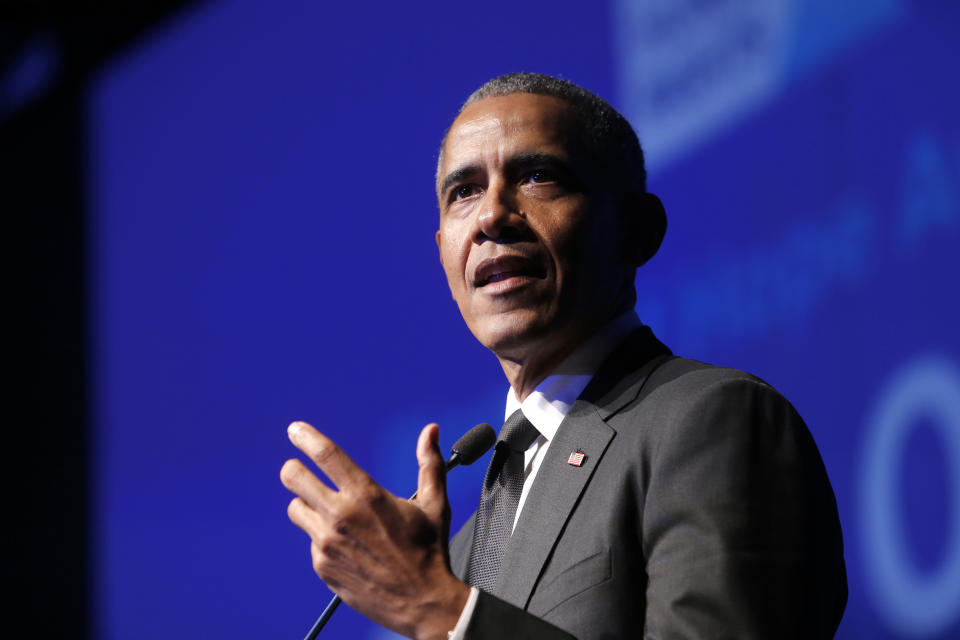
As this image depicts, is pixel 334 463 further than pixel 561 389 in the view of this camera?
No

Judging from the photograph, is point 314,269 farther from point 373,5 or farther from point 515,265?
point 515,265

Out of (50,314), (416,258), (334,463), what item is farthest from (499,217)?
(50,314)

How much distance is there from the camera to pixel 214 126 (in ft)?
12.2

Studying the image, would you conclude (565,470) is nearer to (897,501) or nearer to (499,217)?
(499,217)

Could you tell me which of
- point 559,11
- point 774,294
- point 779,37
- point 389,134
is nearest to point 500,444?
point 774,294

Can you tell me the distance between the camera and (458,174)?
1.58m

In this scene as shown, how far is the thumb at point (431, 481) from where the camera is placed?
1131 mm

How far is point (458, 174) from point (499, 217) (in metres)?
0.13

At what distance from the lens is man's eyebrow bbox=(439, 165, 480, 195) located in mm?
1565

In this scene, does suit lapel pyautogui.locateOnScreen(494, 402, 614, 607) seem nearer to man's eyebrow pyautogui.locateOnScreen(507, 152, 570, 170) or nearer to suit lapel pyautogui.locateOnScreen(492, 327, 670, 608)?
suit lapel pyautogui.locateOnScreen(492, 327, 670, 608)

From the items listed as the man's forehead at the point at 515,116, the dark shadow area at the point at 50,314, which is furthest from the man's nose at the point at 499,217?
the dark shadow area at the point at 50,314

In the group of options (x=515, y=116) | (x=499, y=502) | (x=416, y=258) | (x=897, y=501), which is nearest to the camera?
(x=499, y=502)

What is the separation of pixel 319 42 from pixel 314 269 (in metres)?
0.74

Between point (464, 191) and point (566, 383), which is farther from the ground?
point (464, 191)
